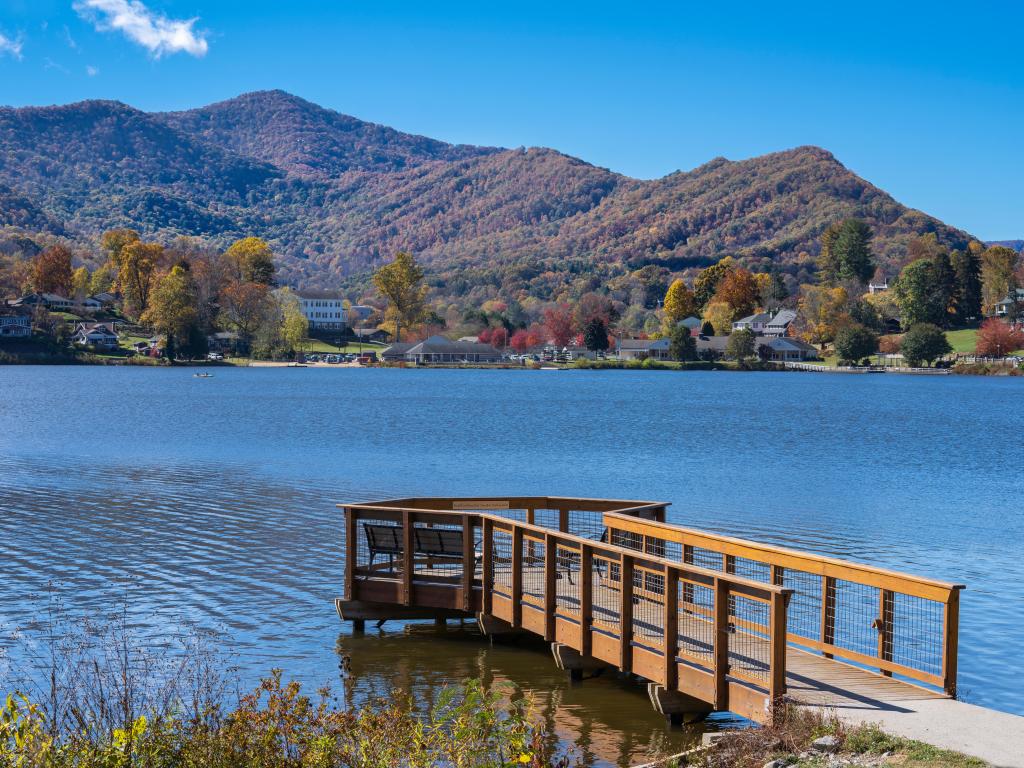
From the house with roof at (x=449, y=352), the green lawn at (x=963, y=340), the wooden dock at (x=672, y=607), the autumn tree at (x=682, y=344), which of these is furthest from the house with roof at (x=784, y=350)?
the wooden dock at (x=672, y=607)

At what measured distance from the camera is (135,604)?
18.1m

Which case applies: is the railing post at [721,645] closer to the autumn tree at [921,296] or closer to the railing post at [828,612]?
the railing post at [828,612]

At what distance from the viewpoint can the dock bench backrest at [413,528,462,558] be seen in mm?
16094

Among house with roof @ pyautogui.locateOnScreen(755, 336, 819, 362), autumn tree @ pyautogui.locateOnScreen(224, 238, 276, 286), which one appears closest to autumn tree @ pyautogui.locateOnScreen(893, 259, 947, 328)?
house with roof @ pyautogui.locateOnScreen(755, 336, 819, 362)

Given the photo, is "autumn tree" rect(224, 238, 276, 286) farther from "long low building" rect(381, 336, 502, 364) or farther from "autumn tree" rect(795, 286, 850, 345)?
"autumn tree" rect(795, 286, 850, 345)

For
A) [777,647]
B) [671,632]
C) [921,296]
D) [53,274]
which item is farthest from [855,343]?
[777,647]

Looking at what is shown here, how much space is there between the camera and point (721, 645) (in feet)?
38.5

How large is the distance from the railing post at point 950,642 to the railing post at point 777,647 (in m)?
1.70

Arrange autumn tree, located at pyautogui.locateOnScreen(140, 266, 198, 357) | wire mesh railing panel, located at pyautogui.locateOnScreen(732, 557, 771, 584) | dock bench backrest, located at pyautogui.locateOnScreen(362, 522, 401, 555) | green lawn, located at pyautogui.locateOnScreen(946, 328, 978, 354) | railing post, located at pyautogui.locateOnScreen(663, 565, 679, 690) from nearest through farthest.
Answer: railing post, located at pyautogui.locateOnScreen(663, 565, 679, 690) < dock bench backrest, located at pyautogui.locateOnScreen(362, 522, 401, 555) < wire mesh railing panel, located at pyautogui.locateOnScreen(732, 557, 771, 584) < autumn tree, located at pyautogui.locateOnScreen(140, 266, 198, 357) < green lawn, located at pyautogui.locateOnScreen(946, 328, 978, 354)

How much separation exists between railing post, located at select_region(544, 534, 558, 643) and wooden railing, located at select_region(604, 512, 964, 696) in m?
1.83

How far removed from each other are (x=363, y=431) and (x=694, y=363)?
12517 centimetres

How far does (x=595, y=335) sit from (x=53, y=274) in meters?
88.2

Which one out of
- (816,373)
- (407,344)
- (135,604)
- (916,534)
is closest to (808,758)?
(135,604)

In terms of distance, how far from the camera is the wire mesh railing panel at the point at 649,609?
44.1 feet
